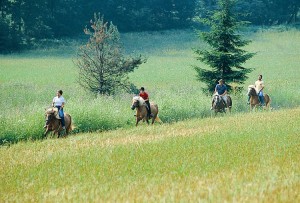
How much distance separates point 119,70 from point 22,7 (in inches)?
1952

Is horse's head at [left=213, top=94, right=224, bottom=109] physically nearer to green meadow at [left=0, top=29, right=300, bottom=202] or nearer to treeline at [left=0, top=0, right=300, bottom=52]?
green meadow at [left=0, top=29, right=300, bottom=202]

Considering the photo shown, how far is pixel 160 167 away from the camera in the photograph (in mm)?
10195

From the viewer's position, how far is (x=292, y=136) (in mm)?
13859

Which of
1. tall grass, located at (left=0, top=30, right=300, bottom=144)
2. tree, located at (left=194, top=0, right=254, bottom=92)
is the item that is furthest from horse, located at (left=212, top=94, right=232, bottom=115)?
tree, located at (left=194, top=0, right=254, bottom=92)

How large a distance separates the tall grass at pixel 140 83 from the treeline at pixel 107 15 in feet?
11.7

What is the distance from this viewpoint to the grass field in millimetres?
7738

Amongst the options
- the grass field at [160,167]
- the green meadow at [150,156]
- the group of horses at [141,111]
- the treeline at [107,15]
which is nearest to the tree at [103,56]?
the green meadow at [150,156]

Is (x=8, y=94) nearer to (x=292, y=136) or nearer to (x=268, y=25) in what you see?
(x=292, y=136)

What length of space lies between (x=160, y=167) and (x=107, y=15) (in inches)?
2871

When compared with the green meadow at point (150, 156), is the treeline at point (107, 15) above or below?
above

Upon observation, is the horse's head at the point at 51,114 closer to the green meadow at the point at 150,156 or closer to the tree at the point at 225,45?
the green meadow at the point at 150,156

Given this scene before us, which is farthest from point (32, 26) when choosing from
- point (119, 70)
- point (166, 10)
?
point (119, 70)

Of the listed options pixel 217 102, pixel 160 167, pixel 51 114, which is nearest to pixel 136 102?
pixel 51 114

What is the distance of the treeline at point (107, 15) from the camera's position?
224 feet
